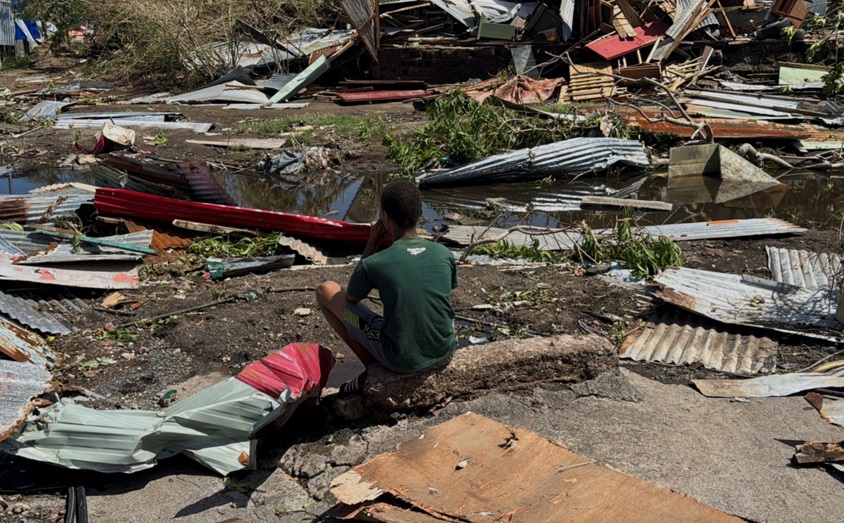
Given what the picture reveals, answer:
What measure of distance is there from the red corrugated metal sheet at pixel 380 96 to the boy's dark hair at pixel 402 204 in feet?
43.3

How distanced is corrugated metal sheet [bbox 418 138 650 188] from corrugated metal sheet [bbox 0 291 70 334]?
6.30m

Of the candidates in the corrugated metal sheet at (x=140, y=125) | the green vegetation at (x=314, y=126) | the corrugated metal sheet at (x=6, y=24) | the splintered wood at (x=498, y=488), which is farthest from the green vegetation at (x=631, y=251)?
the corrugated metal sheet at (x=6, y=24)

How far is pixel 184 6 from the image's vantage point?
18266 millimetres

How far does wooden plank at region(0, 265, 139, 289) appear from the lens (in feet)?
21.0

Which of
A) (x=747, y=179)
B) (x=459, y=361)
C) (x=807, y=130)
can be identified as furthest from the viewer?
(x=807, y=130)

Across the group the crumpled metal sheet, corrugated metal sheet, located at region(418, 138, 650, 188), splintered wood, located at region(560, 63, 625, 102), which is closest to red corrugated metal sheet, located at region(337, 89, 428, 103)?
splintered wood, located at region(560, 63, 625, 102)

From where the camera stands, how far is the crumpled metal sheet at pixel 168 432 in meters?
3.93

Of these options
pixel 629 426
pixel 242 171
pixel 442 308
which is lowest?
pixel 242 171

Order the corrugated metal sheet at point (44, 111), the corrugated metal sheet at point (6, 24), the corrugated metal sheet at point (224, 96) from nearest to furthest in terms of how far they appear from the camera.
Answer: the corrugated metal sheet at point (44, 111) → the corrugated metal sheet at point (224, 96) → the corrugated metal sheet at point (6, 24)

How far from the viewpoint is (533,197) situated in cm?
1089

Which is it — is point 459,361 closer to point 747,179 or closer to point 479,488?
point 479,488

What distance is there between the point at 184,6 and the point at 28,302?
1373cm

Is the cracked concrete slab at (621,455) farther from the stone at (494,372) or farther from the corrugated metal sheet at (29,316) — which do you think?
the corrugated metal sheet at (29,316)

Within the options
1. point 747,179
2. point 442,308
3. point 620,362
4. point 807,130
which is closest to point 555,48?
point 807,130
